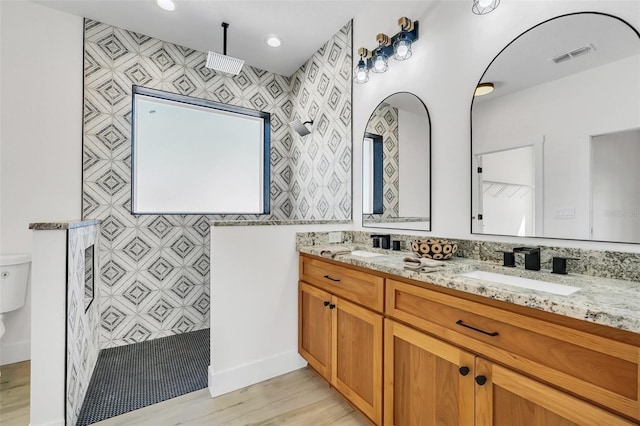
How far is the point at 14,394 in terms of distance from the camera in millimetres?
1816

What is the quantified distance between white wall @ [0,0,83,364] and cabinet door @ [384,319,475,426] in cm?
270

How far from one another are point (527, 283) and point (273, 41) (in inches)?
110

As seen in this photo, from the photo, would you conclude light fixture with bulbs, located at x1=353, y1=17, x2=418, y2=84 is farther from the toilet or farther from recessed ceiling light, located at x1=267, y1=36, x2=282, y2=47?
the toilet

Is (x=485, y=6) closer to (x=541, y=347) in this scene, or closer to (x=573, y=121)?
(x=573, y=121)

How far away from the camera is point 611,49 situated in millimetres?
1144

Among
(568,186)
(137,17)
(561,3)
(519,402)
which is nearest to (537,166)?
(568,186)

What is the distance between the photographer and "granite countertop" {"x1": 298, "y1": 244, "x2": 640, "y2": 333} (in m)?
0.74

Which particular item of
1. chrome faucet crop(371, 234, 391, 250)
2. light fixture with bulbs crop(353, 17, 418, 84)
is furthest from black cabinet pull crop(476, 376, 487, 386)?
light fixture with bulbs crop(353, 17, 418, 84)

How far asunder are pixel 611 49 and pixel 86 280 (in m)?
3.10

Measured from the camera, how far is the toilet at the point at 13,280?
1.98 metres

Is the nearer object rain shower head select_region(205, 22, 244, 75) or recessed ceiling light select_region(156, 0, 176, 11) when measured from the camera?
recessed ceiling light select_region(156, 0, 176, 11)

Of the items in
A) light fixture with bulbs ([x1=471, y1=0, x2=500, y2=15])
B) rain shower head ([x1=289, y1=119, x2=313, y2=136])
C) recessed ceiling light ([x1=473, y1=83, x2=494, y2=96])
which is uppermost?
light fixture with bulbs ([x1=471, y1=0, x2=500, y2=15])

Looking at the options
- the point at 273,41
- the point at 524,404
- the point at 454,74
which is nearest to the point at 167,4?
the point at 273,41

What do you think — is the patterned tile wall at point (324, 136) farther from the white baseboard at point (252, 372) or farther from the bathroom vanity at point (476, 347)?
the white baseboard at point (252, 372)
